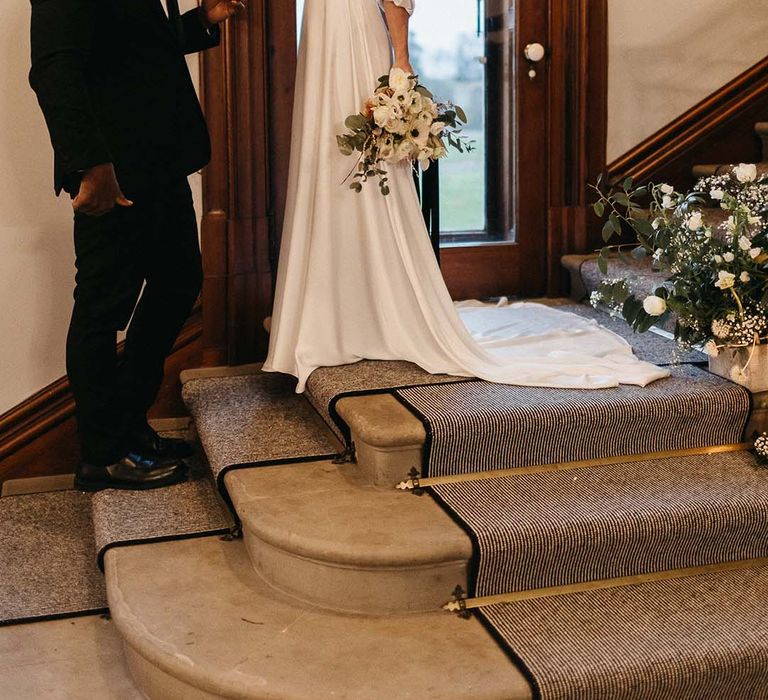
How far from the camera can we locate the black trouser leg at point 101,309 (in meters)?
2.98

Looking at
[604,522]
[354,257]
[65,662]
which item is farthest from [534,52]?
[65,662]

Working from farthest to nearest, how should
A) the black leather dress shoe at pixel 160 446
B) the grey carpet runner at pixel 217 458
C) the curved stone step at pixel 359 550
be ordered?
the black leather dress shoe at pixel 160 446
the grey carpet runner at pixel 217 458
the curved stone step at pixel 359 550

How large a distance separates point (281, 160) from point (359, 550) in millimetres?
1889

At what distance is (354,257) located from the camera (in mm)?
3275

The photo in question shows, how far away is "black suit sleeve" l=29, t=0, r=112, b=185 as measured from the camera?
8.83 feet

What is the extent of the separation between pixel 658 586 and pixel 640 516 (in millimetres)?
174

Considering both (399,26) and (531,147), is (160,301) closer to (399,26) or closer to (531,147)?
(399,26)

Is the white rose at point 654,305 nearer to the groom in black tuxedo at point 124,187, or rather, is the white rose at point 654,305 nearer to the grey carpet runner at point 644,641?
the grey carpet runner at point 644,641

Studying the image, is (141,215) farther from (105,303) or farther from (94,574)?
(94,574)

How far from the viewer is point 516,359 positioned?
329cm

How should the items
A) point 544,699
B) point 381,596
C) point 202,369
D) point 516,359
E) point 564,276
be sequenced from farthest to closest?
point 564,276
point 202,369
point 516,359
point 381,596
point 544,699

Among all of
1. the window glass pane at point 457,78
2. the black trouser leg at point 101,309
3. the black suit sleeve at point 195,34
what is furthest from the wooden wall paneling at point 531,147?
the black trouser leg at point 101,309

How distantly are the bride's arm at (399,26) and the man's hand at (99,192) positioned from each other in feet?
2.96

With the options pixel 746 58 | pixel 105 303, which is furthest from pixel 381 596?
pixel 746 58
